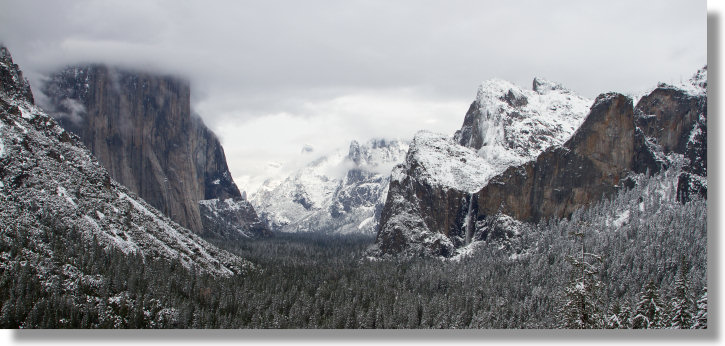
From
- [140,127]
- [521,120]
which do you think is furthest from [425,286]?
[140,127]

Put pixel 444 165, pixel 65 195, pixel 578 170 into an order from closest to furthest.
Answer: pixel 65 195
pixel 578 170
pixel 444 165

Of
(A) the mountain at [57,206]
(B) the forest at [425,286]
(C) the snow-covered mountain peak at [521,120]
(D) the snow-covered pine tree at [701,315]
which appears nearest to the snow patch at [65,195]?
(A) the mountain at [57,206]

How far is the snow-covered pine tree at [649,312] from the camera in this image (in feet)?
100

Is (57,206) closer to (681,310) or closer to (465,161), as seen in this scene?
(681,310)

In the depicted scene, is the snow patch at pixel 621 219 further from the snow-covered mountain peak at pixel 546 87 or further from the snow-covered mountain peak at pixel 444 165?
the snow-covered mountain peak at pixel 546 87

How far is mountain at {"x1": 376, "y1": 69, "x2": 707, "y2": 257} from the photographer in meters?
106

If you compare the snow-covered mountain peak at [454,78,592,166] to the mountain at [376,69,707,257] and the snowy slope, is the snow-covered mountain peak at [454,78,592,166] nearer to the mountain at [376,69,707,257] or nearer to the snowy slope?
the snowy slope

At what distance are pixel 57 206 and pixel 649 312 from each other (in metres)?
52.1

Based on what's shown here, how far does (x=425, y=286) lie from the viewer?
7819 cm

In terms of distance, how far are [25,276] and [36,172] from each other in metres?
20.2

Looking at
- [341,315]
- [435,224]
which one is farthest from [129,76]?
[341,315]

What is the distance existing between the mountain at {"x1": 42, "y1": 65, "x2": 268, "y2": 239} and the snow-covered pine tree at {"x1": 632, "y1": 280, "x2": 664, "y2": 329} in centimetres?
10492

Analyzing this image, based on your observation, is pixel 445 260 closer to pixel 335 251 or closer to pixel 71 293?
pixel 335 251

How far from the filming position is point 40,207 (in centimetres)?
5434
